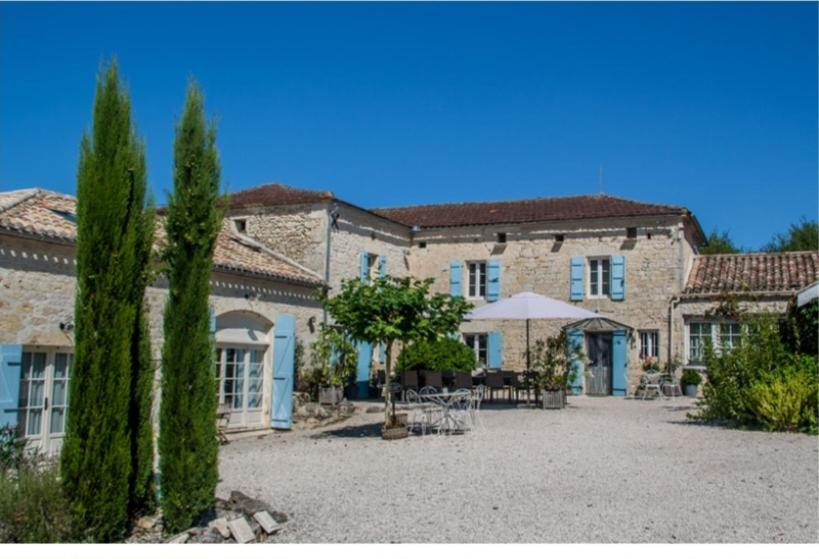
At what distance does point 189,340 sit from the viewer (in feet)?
19.7

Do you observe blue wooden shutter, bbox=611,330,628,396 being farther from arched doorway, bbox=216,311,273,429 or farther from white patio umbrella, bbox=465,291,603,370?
arched doorway, bbox=216,311,273,429

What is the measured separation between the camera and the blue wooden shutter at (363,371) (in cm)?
1956

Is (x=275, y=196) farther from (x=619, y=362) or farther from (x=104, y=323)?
(x=104, y=323)

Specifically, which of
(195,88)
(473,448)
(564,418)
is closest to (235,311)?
(473,448)

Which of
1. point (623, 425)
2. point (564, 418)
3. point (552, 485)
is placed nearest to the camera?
point (552, 485)

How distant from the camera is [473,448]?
36.3ft

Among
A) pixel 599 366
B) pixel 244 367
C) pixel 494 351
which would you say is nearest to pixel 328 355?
pixel 244 367

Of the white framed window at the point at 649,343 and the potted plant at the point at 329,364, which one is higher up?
the white framed window at the point at 649,343

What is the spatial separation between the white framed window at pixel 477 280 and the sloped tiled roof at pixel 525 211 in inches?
50.2

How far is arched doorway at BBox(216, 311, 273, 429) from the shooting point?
13539 millimetres

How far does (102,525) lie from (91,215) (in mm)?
2202

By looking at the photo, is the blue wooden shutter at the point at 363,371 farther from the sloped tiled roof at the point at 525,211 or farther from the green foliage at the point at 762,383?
the green foliage at the point at 762,383

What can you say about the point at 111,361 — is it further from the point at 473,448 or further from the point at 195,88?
the point at 473,448

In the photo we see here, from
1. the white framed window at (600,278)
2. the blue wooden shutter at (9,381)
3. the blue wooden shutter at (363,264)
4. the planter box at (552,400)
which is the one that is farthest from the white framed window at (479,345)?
the blue wooden shutter at (9,381)
